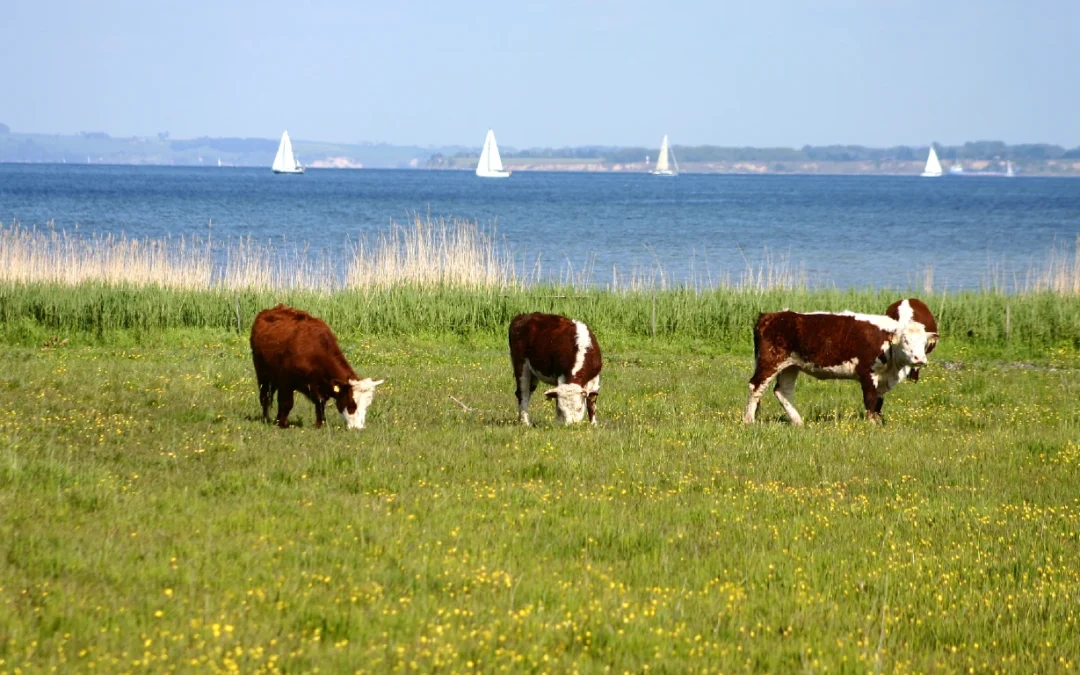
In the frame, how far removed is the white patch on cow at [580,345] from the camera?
15.3 m

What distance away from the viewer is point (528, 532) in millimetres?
9727

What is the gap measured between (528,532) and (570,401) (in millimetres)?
5601

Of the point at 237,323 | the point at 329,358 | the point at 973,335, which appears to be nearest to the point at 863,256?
the point at 973,335

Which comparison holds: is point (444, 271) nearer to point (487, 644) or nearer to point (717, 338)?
point (717, 338)

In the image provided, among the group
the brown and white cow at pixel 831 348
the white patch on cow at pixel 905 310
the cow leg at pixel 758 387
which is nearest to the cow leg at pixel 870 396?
the brown and white cow at pixel 831 348

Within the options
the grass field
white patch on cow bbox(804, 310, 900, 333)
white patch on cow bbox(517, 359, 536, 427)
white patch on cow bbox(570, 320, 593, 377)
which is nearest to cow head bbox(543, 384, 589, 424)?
white patch on cow bbox(570, 320, 593, 377)

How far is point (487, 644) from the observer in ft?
23.6

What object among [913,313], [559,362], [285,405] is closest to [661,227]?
[913,313]

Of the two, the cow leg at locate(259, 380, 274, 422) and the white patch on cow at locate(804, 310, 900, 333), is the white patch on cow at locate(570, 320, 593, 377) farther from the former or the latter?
Answer: the cow leg at locate(259, 380, 274, 422)

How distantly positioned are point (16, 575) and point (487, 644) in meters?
3.24

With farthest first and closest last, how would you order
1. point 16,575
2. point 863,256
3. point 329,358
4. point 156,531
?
1. point 863,256
2. point 329,358
3. point 156,531
4. point 16,575

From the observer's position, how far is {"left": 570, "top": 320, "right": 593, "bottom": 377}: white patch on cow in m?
15.3

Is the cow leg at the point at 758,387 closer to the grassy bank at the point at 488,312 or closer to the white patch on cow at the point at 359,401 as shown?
the white patch on cow at the point at 359,401

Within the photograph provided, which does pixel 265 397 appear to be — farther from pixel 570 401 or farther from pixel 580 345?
pixel 580 345
